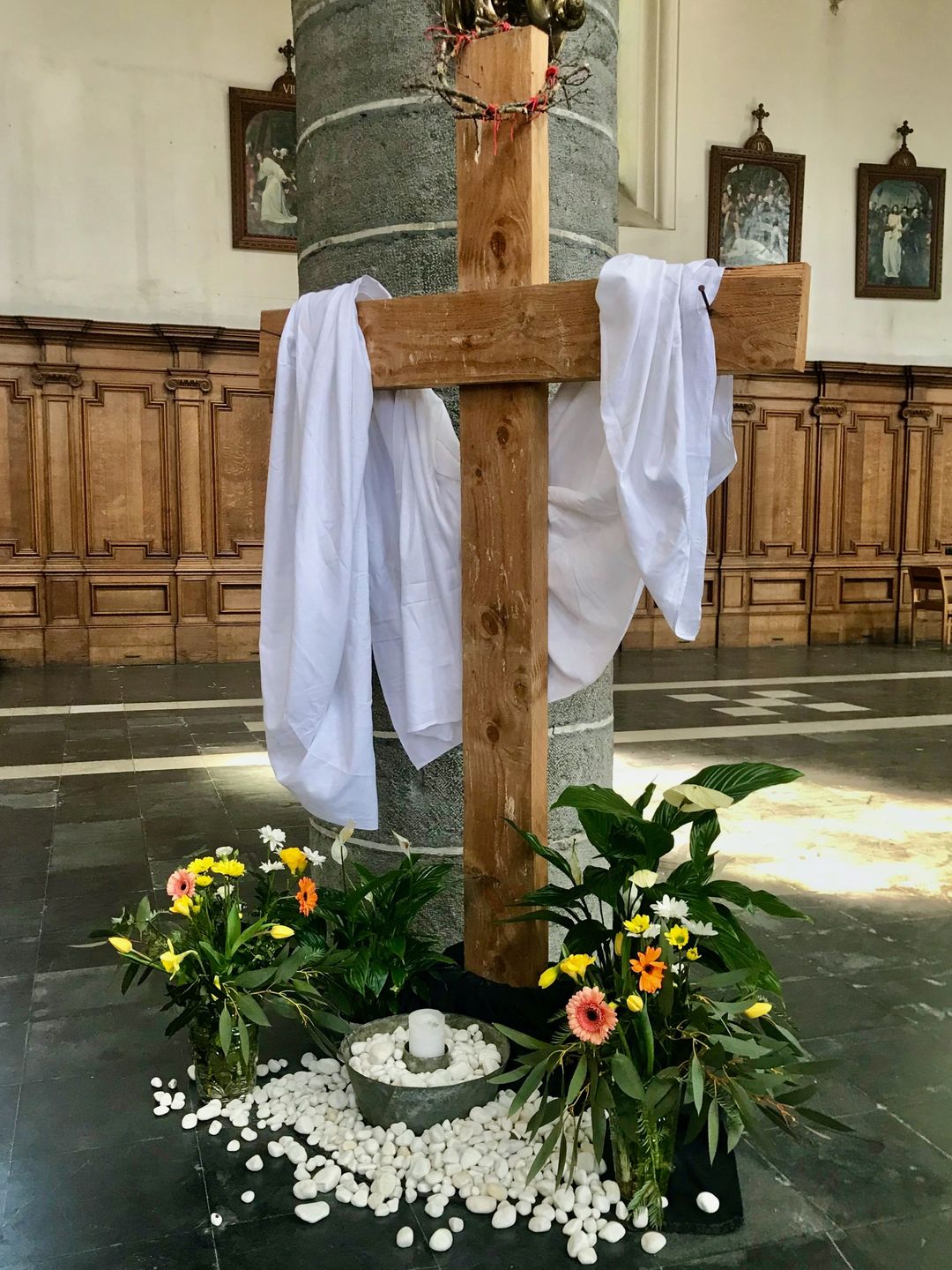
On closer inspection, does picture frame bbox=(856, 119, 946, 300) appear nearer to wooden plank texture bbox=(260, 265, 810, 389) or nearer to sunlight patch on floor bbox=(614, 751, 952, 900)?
sunlight patch on floor bbox=(614, 751, 952, 900)

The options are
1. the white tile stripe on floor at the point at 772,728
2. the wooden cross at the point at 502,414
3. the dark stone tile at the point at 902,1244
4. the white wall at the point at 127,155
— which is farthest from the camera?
the white wall at the point at 127,155

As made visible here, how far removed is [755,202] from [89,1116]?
12032 millimetres

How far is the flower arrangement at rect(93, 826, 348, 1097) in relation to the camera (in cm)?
230

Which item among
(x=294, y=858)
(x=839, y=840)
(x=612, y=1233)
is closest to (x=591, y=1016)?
(x=612, y=1233)

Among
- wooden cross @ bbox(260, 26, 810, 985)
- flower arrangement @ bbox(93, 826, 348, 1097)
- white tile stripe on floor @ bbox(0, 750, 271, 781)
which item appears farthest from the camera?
white tile stripe on floor @ bbox(0, 750, 271, 781)

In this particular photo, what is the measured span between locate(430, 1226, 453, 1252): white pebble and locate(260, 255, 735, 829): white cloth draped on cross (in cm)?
88

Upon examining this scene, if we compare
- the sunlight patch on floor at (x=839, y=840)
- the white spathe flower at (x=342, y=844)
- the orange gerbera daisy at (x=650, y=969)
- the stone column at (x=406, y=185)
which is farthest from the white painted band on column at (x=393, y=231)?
the sunlight patch on floor at (x=839, y=840)

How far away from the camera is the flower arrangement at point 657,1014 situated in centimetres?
196

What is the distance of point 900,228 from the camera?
12680 mm

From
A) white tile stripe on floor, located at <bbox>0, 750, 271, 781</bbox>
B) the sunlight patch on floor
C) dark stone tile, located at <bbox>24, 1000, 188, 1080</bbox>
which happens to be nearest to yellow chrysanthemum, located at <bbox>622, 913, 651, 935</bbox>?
dark stone tile, located at <bbox>24, 1000, 188, 1080</bbox>

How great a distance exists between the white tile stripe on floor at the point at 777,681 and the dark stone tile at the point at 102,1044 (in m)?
6.47

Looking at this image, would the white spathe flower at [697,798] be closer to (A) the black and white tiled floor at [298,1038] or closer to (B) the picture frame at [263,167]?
(A) the black and white tiled floor at [298,1038]

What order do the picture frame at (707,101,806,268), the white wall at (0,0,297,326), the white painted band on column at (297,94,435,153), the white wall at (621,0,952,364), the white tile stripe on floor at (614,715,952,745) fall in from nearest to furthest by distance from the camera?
the white painted band on column at (297,94,435,153), the white tile stripe on floor at (614,715,952,745), the white wall at (0,0,297,326), the white wall at (621,0,952,364), the picture frame at (707,101,806,268)

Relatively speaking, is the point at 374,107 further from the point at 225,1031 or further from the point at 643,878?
the point at 225,1031
